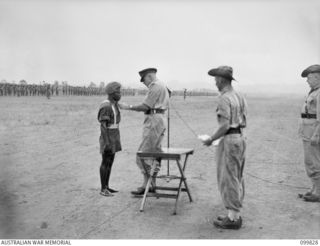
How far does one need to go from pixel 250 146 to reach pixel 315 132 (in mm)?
5993

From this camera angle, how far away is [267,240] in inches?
187

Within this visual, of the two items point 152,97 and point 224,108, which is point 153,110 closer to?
point 152,97

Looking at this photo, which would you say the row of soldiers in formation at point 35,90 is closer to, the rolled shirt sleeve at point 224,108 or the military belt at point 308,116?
the military belt at point 308,116

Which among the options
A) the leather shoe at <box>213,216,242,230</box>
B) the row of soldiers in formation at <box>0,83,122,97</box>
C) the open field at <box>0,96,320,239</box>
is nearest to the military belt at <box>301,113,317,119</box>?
the open field at <box>0,96,320,239</box>

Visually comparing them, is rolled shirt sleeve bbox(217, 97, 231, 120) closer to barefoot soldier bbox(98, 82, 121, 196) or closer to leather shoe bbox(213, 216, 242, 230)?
leather shoe bbox(213, 216, 242, 230)

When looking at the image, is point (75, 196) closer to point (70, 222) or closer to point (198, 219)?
point (70, 222)

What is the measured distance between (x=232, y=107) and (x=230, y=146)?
453 mm

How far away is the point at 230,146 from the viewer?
5227 millimetres

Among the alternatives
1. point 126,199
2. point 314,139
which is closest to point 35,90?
point 126,199

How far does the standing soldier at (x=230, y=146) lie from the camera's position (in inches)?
205

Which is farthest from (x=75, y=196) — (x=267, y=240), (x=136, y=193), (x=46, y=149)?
(x=46, y=149)

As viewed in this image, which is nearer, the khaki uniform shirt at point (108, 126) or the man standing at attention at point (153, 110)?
the man standing at attention at point (153, 110)

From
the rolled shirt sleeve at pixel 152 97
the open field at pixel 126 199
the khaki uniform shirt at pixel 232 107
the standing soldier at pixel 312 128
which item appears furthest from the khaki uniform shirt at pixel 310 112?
the rolled shirt sleeve at pixel 152 97

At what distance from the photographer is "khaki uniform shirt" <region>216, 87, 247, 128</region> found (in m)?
5.14
